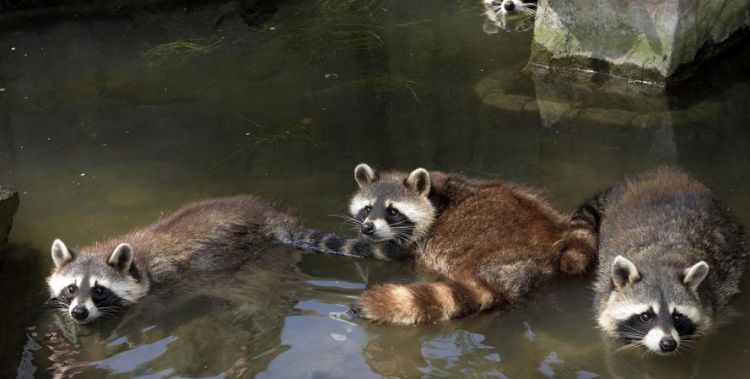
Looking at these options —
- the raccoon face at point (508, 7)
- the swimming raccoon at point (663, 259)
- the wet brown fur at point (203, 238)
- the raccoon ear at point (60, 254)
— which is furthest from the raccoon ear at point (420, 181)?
the raccoon face at point (508, 7)

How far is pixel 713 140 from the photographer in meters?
7.01

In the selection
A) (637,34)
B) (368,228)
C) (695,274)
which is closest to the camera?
(695,274)

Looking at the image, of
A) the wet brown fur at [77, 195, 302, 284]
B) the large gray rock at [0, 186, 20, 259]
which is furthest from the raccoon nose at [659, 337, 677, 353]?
the large gray rock at [0, 186, 20, 259]

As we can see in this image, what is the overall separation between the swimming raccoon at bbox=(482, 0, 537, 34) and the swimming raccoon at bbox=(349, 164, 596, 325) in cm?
308

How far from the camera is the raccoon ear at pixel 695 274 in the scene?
494 centimetres

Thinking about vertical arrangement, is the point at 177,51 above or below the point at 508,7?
above

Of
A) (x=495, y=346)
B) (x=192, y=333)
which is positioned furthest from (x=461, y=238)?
(x=192, y=333)

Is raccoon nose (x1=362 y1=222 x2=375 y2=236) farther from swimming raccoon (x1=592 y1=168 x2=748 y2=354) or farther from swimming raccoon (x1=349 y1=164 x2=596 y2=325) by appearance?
swimming raccoon (x1=592 y1=168 x2=748 y2=354)

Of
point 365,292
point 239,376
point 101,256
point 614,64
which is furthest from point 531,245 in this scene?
point 614,64

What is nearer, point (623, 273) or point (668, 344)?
point (668, 344)

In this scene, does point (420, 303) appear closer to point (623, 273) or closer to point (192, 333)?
point (623, 273)

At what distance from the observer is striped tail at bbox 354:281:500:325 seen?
527cm

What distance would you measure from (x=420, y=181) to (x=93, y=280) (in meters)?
1.91

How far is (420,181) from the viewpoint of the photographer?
6.13 metres
